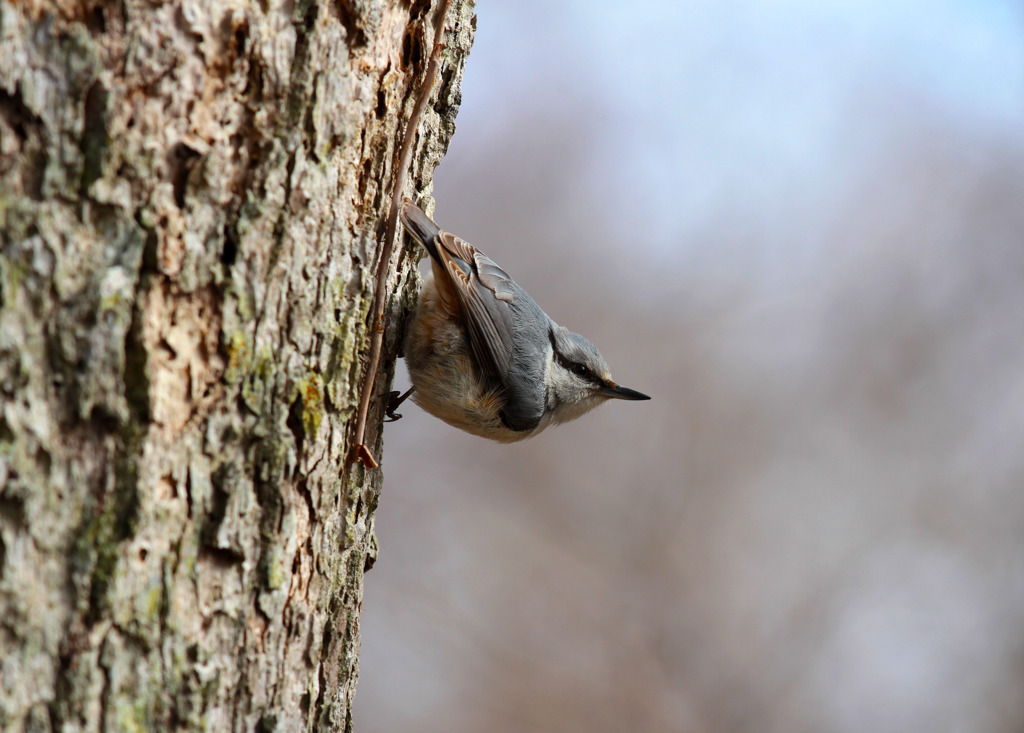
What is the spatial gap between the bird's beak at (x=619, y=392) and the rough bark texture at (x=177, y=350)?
157 centimetres

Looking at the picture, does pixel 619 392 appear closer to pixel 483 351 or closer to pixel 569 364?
pixel 569 364

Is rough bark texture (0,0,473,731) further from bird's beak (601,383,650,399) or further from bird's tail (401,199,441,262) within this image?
bird's beak (601,383,650,399)

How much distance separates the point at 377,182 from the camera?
1631 millimetres

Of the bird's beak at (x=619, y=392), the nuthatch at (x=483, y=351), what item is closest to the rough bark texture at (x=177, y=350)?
the nuthatch at (x=483, y=351)

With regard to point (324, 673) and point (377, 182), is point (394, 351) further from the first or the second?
point (324, 673)

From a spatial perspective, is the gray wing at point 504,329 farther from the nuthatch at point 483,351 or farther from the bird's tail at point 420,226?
the bird's tail at point 420,226

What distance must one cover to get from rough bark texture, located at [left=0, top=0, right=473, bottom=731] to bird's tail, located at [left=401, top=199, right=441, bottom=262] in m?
0.27

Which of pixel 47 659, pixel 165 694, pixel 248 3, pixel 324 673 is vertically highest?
pixel 248 3

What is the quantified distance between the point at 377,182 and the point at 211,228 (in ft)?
1.63

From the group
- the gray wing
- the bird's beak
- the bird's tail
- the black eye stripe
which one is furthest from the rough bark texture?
the bird's beak

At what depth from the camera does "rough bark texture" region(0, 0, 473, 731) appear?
1.03 m

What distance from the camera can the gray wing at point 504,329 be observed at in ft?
7.38

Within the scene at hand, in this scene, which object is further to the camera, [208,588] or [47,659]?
[208,588]

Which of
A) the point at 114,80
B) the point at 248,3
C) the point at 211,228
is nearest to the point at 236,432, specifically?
the point at 211,228
